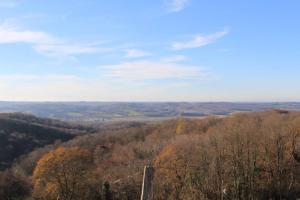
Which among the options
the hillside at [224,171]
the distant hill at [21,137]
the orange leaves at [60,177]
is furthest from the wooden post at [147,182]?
the distant hill at [21,137]

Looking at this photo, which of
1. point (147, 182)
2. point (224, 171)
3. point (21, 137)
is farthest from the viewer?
point (21, 137)

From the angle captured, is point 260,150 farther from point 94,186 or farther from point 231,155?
point 94,186

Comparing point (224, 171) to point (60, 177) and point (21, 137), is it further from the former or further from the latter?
point (21, 137)

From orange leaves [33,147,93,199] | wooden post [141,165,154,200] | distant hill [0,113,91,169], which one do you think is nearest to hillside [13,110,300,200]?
→ orange leaves [33,147,93,199]

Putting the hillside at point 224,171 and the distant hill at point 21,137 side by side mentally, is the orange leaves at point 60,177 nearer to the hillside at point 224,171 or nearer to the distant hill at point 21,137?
the hillside at point 224,171

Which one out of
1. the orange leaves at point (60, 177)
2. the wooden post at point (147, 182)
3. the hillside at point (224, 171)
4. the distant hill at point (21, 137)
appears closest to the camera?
the wooden post at point (147, 182)

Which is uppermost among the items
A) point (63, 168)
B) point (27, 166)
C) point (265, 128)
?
point (265, 128)

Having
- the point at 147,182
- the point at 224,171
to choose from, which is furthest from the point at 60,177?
the point at 147,182

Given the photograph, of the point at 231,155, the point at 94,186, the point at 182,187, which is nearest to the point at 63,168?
the point at 94,186

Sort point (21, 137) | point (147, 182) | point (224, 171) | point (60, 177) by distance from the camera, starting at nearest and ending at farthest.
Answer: point (147, 182)
point (224, 171)
point (60, 177)
point (21, 137)

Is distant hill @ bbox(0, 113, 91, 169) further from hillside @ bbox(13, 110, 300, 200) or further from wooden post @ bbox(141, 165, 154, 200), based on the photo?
wooden post @ bbox(141, 165, 154, 200)

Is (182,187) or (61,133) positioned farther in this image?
(61,133)
